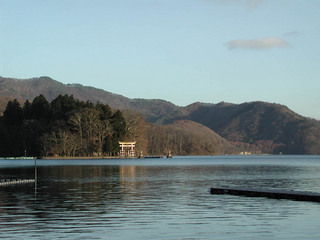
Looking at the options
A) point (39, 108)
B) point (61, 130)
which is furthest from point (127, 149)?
point (39, 108)

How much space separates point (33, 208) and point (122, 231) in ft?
34.1

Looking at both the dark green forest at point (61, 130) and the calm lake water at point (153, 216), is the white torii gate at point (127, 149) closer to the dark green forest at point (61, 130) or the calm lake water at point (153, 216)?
the dark green forest at point (61, 130)

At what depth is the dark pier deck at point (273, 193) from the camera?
120 feet

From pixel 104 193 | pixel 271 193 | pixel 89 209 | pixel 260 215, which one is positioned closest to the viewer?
pixel 260 215

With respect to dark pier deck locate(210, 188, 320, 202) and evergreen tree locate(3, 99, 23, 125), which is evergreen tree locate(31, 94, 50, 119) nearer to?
evergreen tree locate(3, 99, 23, 125)

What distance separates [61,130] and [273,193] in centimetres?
13021

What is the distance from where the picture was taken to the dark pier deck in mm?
36625

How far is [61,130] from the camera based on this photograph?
16338 centimetres

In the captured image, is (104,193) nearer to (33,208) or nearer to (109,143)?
(33,208)

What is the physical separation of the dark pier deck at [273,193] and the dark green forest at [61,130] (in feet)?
405

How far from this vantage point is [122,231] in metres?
23.7

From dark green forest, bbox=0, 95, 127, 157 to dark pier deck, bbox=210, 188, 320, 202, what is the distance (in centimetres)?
12333

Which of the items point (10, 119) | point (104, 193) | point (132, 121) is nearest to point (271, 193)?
point (104, 193)

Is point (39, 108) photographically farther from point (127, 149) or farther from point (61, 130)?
point (127, 149)
